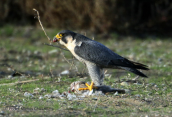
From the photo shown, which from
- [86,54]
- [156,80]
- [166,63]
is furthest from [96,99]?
[166,63]

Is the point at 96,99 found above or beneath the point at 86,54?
beneath

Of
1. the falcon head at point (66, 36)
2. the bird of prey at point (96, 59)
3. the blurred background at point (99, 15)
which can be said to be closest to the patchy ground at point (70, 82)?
the bird of prey at point (96, 59)

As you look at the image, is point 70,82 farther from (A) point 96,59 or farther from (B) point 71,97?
(B) point 71,97

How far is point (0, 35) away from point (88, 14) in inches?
143

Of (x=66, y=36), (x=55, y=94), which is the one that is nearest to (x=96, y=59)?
(x=66, y=36)

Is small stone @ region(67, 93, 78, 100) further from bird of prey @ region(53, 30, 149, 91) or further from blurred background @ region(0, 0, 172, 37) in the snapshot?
blurred background @ region(0, 0, 172, 37)

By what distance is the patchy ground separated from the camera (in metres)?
4.34

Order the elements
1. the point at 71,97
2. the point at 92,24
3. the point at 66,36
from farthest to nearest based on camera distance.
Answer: the point at 92,24 → the point at 66,36 → the point at 71,97

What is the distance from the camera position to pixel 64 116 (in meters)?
4.02

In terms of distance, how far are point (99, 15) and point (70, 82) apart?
21.2ft

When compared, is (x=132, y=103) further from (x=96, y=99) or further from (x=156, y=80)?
(x=156, y=80)

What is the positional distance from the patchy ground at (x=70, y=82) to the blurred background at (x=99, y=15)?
5.06 feet

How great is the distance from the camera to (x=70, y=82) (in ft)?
20.6

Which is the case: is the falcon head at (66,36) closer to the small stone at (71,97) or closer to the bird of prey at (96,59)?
the bird of prey at (96,59)
